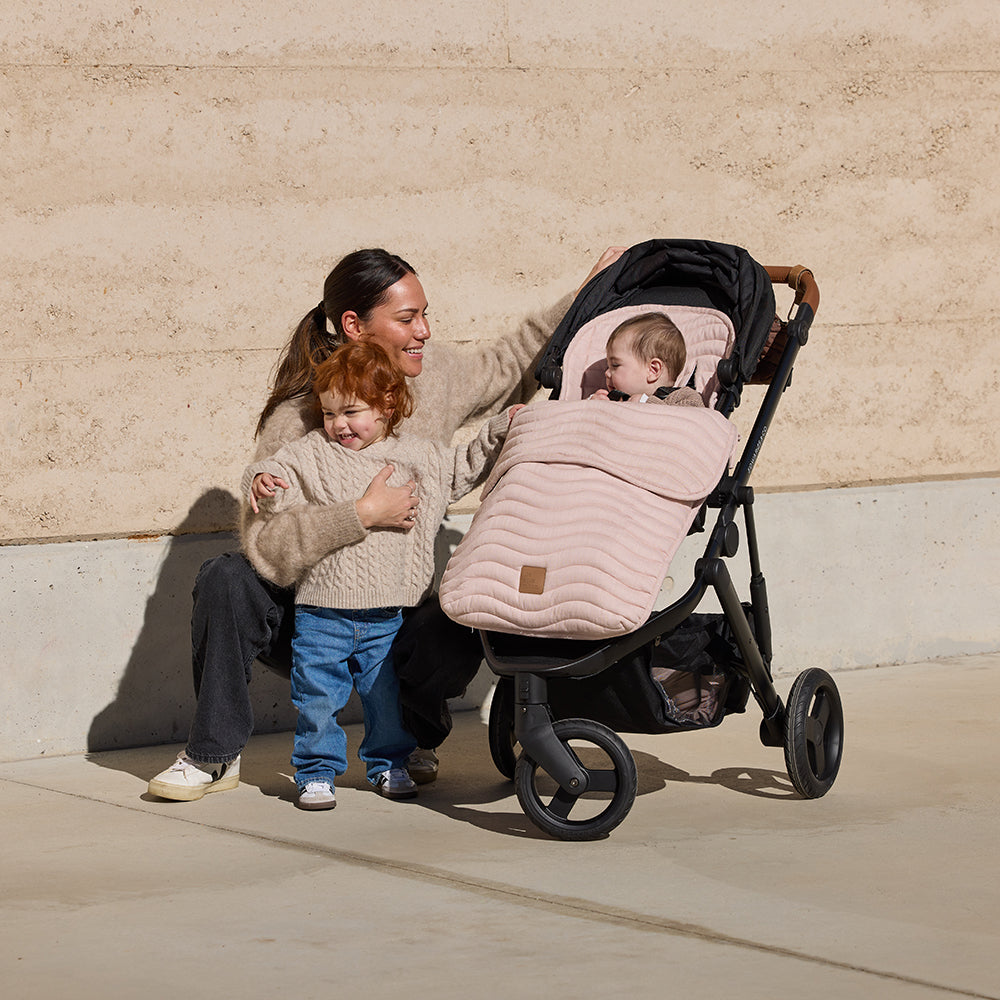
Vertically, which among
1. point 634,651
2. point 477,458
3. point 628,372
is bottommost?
point 634,651

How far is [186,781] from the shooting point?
440 centimetres

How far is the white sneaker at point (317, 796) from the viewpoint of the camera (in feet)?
14.0

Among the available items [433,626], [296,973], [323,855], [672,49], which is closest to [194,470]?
[433,626]

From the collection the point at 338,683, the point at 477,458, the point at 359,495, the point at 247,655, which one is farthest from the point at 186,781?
the point at 477,458

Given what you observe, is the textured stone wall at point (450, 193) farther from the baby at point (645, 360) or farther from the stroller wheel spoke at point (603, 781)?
the stroller wheel spoke at point (603, 781)

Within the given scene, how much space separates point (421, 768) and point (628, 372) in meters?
1.21

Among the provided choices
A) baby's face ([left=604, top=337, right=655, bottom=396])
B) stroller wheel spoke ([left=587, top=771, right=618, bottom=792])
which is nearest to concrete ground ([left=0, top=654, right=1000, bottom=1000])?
stroller wheel spoke ([left=587, top=771, right=618, bottom=792])

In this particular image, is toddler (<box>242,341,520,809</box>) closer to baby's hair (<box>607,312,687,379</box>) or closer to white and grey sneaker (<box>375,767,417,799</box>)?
white and grey sneaker (<box>375,767,417,799</box>)

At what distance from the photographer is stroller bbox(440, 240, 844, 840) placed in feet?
12.5

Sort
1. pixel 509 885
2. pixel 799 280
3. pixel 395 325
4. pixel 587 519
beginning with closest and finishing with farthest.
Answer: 1. pixel 509 885
2. pixel 587 519
3. pixel 799 280
4. pixel 395 325

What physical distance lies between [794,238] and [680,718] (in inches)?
110

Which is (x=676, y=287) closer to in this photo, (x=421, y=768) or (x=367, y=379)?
(x=367, y=379)

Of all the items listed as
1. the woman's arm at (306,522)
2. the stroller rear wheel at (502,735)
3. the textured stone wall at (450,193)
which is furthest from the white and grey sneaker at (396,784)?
the textured stone wall at (450,193)

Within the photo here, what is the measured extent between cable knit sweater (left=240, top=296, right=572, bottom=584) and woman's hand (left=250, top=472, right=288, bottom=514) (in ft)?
0.15
